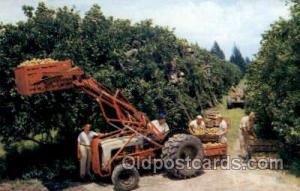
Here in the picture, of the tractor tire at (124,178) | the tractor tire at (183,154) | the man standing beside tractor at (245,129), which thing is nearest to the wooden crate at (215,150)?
the tractor tire at (183,154)

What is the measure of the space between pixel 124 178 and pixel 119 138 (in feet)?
4.31

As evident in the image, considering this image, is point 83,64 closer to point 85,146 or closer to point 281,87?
point 85,146

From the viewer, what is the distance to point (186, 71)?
89.6ft

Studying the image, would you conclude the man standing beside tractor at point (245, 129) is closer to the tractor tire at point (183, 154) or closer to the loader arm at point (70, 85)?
the tractor tire at point (183, 154)

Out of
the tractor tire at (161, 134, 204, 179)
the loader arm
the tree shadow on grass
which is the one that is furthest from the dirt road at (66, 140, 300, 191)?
the loader arm

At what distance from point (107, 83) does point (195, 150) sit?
4.56m

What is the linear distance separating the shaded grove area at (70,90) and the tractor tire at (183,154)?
3586mm

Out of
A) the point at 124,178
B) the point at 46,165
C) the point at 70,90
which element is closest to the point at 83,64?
the point at 70,90

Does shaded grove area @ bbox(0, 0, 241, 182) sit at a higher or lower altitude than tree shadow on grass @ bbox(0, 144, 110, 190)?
higher

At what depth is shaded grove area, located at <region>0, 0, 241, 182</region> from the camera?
57.4 feet

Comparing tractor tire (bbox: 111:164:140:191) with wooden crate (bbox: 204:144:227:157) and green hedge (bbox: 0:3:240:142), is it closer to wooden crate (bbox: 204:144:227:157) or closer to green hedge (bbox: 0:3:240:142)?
wooden crate (bbox: 204:144:227:157)

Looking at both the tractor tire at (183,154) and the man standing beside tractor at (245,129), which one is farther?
the man standing beside tractor at (245,129)

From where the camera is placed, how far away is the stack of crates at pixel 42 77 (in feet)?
46.0

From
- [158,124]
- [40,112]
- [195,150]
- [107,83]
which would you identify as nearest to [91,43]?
[107,83]
